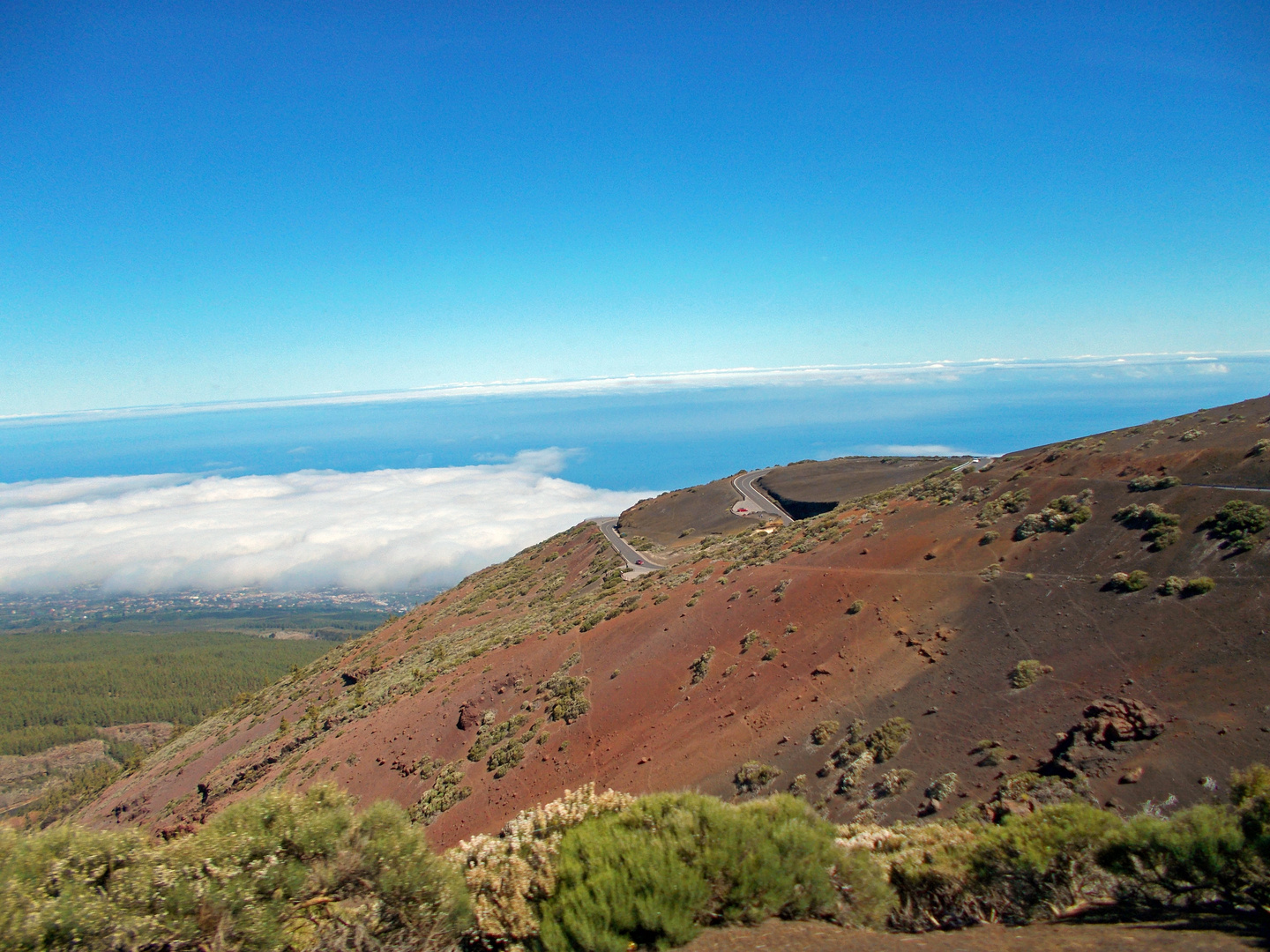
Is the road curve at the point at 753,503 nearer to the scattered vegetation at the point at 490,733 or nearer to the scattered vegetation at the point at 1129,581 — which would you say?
the scattered vegetation at the point at 1129,581

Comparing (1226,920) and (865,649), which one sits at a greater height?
(1226,920)

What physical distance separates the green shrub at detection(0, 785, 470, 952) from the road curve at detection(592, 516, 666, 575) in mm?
23660

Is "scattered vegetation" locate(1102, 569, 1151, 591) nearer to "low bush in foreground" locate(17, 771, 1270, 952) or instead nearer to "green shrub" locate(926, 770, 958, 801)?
"green shrub" locate(926, 770, 958, 801)

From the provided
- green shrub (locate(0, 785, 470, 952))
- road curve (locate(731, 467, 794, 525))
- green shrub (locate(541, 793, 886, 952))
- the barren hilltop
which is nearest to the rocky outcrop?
the barren hilltop

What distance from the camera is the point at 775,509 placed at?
39.1 meters

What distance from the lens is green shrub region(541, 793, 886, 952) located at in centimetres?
571

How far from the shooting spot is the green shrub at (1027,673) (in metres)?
11.5

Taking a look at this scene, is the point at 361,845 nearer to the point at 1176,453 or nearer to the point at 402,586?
the point at 1176,453

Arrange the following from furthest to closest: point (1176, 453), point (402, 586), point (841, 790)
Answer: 1. point (402, 586)
2. point (1176, 453)
3. point (841, 790)

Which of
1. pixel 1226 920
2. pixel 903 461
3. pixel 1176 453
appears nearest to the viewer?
pixel 1226 920

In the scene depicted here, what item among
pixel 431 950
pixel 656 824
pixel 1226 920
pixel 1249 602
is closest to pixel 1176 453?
pixel 1249 602

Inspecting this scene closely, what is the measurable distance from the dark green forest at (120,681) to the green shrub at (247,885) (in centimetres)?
6738

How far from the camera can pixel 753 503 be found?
136 feet

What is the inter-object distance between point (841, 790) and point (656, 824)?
5.10m
